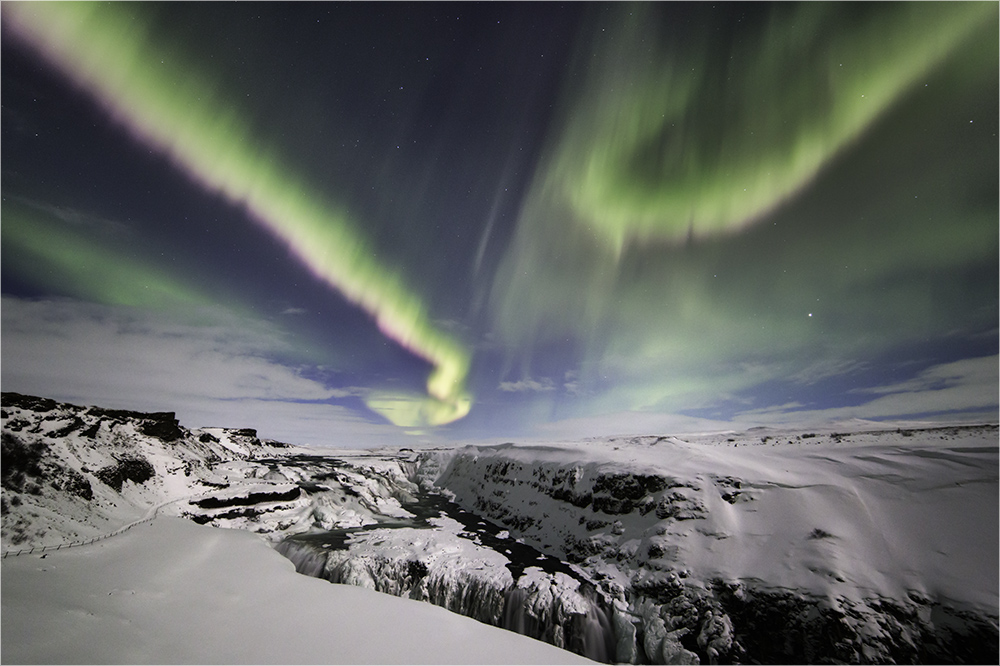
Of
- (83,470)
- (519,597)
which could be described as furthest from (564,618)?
(83,470)

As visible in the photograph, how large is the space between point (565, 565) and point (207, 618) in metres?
17.5

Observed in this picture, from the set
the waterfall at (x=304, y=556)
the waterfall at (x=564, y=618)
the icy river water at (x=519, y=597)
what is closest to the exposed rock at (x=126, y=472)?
the waterfall at (x=304, y=556)

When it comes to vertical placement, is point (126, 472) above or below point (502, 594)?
above

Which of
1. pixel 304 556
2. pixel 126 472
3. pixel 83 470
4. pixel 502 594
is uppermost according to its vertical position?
pixel 83 470

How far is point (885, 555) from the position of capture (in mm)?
14297

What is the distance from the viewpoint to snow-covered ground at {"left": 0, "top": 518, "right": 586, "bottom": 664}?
34.7 feet

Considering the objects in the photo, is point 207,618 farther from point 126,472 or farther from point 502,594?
point 126,472

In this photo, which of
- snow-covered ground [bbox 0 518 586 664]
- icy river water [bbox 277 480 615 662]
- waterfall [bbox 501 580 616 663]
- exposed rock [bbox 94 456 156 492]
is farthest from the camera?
exposed rock [bbox 94 456 156 492]

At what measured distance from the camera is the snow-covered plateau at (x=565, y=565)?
1221 cm

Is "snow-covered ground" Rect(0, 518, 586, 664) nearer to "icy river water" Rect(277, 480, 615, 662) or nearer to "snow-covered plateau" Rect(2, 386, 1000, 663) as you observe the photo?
"snow-covered plateau" Rect(2, 386, 1000, 663)

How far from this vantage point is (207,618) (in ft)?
43.4

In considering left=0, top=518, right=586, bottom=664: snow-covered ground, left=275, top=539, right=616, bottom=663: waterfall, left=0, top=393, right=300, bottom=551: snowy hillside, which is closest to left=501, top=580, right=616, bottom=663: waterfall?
left=275, top=539, right=616, bottom=663: waterfall

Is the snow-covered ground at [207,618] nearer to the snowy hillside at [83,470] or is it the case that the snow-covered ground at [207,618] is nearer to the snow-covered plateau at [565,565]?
the snow-covered plateau at [565,565]

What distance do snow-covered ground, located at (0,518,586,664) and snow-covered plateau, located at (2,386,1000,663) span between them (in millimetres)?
95
